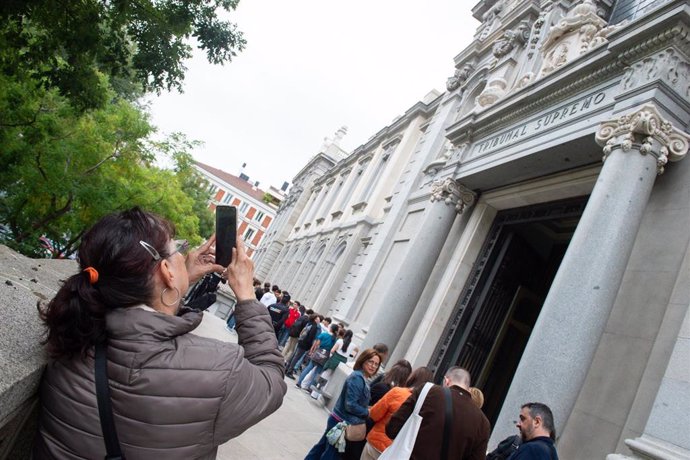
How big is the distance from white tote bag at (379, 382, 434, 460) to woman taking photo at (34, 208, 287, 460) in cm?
188

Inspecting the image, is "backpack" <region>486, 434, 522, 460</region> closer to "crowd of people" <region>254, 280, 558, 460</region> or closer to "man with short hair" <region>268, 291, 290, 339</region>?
"crowd of people" <region>254, 280, 558, 460</region>

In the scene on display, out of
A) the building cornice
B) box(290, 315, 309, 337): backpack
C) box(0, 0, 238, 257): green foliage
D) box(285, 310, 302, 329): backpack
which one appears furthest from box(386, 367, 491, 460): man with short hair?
box(285, 310, 302, 329): backpack

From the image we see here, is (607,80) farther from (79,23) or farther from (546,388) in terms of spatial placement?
(79,23)

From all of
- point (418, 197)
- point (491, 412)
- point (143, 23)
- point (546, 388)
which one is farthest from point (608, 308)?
point (418, 197)

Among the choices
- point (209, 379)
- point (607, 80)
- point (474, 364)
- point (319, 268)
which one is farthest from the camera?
point (319, 268)

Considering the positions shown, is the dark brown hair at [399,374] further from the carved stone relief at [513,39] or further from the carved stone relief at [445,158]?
the carved stone relief at [513,39]

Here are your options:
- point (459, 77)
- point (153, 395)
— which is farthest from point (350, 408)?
point (459, 77)

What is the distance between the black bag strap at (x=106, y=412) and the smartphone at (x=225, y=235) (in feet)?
1.98

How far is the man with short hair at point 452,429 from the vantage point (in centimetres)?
294

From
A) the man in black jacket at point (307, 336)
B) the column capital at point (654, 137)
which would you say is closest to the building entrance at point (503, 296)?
the column capital at point (654, 137)

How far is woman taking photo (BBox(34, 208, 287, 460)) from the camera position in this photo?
48.7 inches

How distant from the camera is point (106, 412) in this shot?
4.00 ft

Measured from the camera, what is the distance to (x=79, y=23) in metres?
5.27

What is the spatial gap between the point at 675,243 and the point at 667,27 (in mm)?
2524
